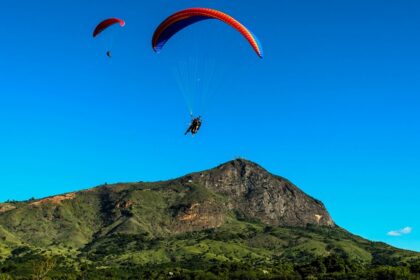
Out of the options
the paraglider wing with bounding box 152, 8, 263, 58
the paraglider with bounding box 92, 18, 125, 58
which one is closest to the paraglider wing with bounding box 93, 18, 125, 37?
the paraglider with bounding box 92, 18, 125, 58

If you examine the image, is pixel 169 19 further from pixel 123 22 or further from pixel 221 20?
pixel 123 22

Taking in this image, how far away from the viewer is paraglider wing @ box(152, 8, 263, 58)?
57.3 meters

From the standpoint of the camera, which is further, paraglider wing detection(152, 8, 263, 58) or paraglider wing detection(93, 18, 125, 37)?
paraglider wing detection(93, 18, 125, 37)

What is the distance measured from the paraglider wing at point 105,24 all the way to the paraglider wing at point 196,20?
17880 mm

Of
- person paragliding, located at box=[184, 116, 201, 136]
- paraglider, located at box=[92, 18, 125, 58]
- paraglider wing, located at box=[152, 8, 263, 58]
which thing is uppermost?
paraglider, located at box=[92, 18, 125, 58]

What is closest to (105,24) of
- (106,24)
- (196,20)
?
(106,24)

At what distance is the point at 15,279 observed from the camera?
653 feet

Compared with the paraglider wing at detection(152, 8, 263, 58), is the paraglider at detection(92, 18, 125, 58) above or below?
above

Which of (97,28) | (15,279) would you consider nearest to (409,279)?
(15,279)

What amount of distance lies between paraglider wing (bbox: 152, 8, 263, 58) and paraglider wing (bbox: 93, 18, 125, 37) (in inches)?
704

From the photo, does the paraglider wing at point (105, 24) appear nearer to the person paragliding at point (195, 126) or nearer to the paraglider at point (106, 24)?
the paraglider at point (106, 24)

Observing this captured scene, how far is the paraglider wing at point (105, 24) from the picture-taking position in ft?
256

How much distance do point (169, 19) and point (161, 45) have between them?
3.94 meters

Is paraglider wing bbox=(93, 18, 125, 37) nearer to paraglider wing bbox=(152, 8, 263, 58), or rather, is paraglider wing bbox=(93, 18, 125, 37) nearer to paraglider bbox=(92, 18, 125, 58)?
paraglider bbox=(92, 18, 125, 58)
